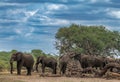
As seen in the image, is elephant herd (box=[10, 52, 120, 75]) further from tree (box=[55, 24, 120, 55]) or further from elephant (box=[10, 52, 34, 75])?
tree (box=[55, 24, 120, 55])

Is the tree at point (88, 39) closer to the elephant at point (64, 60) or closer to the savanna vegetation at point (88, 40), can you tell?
the savanna vegetation at point (88, 40)

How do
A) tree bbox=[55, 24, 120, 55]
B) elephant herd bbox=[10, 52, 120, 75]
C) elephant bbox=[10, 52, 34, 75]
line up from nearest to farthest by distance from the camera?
elephant bbox=[10, 52, 34, 75], elephant herd bbox=[10, 52, 120, 75], tree bbox=[55, 24, 120, 55]

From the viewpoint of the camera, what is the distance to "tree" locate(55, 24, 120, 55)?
54.7 metres

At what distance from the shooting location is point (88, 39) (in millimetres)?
55250

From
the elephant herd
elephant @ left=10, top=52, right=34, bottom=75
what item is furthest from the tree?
elephant @ left=10, top=52, right=34, bottom=75

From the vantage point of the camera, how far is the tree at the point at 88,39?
54688 mm

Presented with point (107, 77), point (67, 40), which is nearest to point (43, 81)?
point (107, 77)

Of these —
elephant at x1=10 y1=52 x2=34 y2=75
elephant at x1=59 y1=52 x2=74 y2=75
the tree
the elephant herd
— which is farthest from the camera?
the tree

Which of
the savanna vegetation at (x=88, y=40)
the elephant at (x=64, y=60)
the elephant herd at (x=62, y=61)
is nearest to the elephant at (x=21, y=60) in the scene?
the elephant herd at (x=62, y=61)

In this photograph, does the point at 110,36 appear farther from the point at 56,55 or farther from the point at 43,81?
the point at 43,81

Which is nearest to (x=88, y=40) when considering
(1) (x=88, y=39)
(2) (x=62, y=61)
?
(1) (x=88, y=39)

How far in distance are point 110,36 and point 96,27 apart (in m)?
2.68

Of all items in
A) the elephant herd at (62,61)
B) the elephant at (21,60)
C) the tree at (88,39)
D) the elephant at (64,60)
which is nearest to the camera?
the elephant at (21,60)

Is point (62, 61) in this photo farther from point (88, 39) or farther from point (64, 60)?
point (88, 39)
